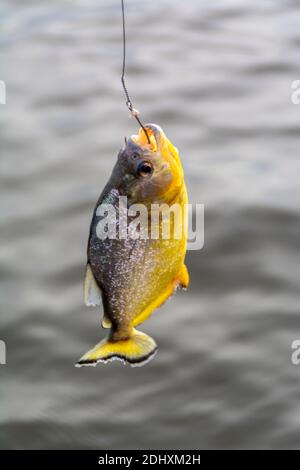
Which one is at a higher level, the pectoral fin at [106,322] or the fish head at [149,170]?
the fish head at [149,170]

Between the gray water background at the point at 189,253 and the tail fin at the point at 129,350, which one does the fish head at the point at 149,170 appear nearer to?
the tail fin at the point at 129,350

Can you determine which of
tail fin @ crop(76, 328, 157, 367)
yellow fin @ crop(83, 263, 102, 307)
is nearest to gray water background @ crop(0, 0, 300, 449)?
tail fin @ crop(76, 328, 157, 367)

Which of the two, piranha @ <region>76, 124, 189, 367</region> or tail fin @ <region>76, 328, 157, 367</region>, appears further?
tail fin @ <region>76, 328, 157, 367</region>

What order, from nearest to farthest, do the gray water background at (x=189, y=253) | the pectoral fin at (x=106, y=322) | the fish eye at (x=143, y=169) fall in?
the fish eye at (x=143, y=169)
the pectoral fin at (x=106, y=322)
the gray water background at (x=189, y=253)

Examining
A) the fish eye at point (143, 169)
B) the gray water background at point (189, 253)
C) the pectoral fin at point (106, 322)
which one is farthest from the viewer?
the gray water background at point (189, 253)

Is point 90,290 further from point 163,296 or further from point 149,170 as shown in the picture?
point 149,170

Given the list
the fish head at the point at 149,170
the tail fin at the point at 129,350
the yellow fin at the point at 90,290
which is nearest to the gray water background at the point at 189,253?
the tail fin at the point at 129,350

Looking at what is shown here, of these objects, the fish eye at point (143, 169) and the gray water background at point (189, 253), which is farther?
the gray water background at point (189, 253)

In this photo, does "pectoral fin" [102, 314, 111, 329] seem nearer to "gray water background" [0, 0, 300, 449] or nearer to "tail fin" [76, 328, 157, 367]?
"tail fin" [76, 328, 157, 367]
